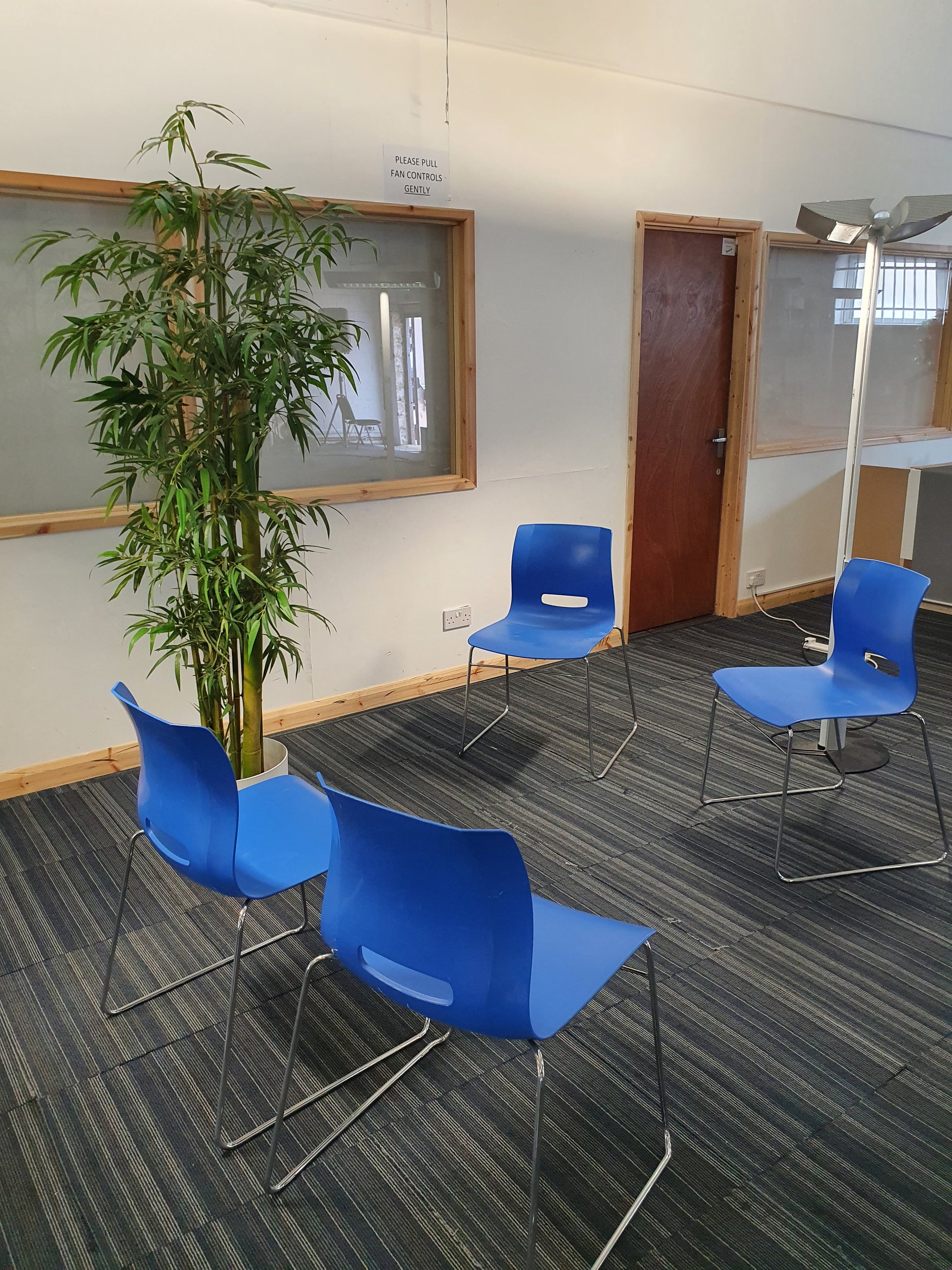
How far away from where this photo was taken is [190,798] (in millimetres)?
2039

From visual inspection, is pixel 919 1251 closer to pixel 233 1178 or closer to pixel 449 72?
pixel 233 1178

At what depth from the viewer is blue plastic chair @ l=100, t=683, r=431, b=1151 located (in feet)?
6.43

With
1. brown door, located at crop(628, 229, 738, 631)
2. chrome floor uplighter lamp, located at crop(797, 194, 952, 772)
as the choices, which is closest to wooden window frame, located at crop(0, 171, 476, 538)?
brown door, located at crop(628, 229, 738, 631)

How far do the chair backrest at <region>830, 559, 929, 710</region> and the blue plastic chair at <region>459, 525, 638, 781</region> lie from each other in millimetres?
869

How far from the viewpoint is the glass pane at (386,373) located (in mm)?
4023

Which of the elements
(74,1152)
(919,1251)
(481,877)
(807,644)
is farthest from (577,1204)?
(807,644)

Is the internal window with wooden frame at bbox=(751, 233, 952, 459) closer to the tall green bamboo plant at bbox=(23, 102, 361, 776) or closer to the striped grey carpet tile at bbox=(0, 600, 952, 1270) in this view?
the striped grey carpet tile at bbox=(0, 600, 952, 1270)

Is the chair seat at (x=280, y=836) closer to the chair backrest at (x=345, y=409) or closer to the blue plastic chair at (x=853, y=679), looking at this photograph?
the blue plastic chair at (x=853, y=679)

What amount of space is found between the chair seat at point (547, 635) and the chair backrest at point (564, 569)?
0.06 feet

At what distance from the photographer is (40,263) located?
10.9ft

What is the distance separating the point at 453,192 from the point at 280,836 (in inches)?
122

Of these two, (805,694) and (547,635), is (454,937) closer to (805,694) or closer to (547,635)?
(805,694)

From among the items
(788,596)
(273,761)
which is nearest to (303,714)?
(273,761)

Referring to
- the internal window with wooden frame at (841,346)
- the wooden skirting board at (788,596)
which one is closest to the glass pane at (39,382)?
the internal window with wooden frame at (841,346)
